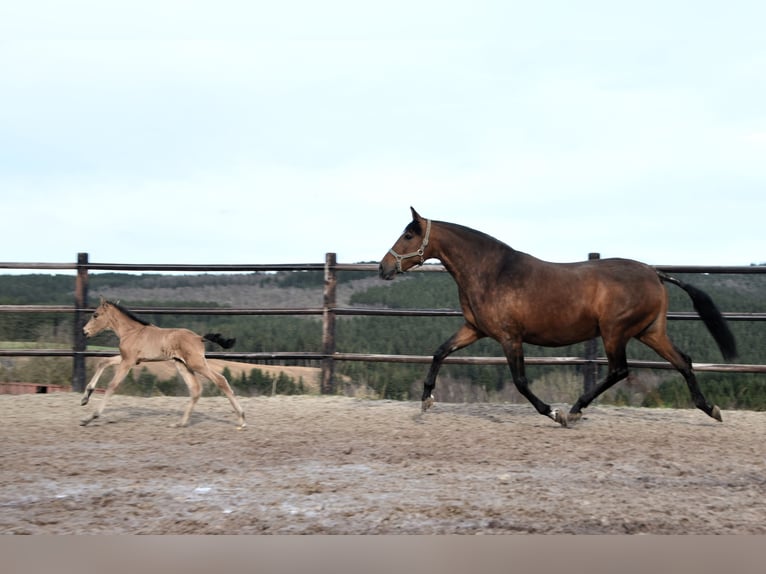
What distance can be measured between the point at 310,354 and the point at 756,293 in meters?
33.4

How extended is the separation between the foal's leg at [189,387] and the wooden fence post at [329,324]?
2.77 m

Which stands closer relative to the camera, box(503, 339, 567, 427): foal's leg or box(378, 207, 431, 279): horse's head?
box(503, 339, 567, 427): foal's leg

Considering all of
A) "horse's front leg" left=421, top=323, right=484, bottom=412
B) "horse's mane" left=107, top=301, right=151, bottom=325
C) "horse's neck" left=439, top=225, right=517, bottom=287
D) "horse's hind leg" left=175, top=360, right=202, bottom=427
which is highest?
"horse's neck" left=439, top=225, right=517, bottom=287

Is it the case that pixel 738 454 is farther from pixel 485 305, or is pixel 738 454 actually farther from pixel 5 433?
pixel 5 433

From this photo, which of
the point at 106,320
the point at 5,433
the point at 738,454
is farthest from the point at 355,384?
the point at 738,454

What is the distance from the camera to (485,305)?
845 cm

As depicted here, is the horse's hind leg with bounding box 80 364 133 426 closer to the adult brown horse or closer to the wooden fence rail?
the wooden fence rail

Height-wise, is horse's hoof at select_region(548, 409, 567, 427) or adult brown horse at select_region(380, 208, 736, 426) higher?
adult brown horse at select_region(380, 208, 736, 426)

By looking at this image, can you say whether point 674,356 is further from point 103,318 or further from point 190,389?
point 103,318

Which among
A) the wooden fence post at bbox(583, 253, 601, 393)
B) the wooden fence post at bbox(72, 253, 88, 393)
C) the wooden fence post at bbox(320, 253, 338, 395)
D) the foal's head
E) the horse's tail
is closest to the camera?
the foal's head

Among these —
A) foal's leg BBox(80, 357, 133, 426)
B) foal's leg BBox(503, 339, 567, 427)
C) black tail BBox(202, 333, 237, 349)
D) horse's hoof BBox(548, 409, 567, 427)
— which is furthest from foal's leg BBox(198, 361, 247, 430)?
horse's hoof BBox(548, 409, 567, 427)

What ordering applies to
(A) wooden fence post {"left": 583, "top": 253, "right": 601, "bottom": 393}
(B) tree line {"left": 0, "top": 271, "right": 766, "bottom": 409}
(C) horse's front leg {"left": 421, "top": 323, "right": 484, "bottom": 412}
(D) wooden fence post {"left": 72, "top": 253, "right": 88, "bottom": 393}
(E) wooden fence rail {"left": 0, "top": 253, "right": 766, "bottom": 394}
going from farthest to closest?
1. (B) tree line {"left": 0, "top": 271, "right": 766, "bottom": 409}
2. (D) wooden fence post {"left": 72, "top": 253, "right": 88, "bottom": 393}
3. (A) wooden fence post {"left": 583, "top": 253, "right": 601, "bottom": 393}
4. (E) wooden fence rail {"left": 0, "top": 253, "right": 766, "bottom": 394}
5. (C) horse's front leg {"left": 421, "top": 323, "right": 484, "bottom": 412}

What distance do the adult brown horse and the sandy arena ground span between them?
2.24ft

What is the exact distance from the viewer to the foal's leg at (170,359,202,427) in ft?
27.1
